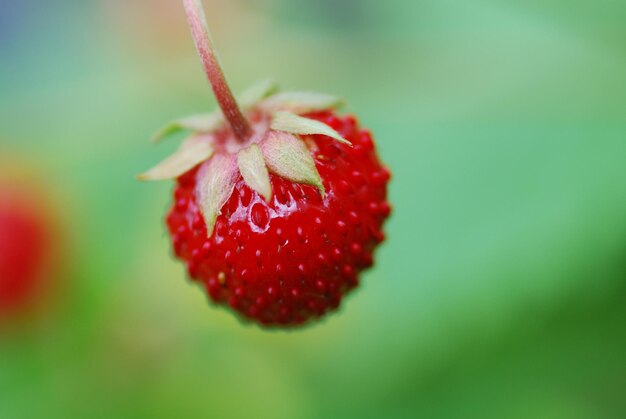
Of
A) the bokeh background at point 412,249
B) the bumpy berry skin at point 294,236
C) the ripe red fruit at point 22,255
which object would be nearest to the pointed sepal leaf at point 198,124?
the bumpy berry skin at point 294,236

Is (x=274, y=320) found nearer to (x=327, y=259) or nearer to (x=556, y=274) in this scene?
(x=327, y=259)

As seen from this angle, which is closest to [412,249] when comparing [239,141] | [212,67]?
[239,141]

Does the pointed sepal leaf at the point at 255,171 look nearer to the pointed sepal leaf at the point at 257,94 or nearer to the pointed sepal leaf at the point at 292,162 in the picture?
the pointed sepal leaf at the point at 292,162

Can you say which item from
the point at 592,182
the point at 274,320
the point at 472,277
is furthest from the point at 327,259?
the point at 592,182

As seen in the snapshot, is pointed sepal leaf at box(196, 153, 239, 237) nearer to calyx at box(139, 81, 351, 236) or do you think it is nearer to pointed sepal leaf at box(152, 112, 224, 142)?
calyx at box(139, 81, 351, 236)

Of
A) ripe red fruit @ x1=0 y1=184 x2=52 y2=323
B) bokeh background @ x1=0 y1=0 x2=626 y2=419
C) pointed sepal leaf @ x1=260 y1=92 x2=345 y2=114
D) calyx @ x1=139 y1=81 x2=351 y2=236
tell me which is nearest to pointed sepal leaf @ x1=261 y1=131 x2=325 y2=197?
calyx @ x1=139 y1=81 x2=351 y2=236

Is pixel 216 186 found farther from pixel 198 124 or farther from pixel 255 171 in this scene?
pixel 198 124
